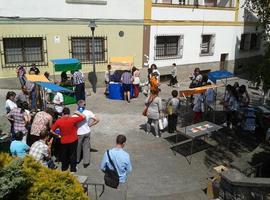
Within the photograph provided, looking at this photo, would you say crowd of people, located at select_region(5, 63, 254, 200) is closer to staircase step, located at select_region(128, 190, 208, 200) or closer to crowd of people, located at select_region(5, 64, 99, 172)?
crowd of people, located at select_region(5, 64, 99, 172)

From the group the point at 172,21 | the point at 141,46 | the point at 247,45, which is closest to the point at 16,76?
the point at 141,46

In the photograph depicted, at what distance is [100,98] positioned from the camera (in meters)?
16.6

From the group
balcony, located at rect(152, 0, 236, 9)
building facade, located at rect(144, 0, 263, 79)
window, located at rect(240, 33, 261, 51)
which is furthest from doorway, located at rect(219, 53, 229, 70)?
balcony, located at rect(152, 0, 236, 9)

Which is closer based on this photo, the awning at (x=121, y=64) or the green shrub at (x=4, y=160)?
the green shrub at (x=4, y=160)

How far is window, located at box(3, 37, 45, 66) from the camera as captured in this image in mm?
15977

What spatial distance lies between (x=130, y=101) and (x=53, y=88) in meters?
5.47

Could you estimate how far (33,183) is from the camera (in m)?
5.23

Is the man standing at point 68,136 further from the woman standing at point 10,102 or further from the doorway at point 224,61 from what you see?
the doorway at point 224,61

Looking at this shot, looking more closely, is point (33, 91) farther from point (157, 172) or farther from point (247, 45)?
point (247, 45)

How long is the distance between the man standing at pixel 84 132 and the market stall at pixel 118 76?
6.64m

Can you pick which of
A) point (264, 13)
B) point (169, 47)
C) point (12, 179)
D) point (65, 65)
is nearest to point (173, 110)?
point (264, 13)

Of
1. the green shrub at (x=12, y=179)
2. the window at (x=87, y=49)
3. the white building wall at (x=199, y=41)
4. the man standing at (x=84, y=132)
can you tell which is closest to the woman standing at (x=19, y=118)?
the man standing at (x=84, y=132)

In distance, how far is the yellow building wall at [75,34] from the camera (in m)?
15.8

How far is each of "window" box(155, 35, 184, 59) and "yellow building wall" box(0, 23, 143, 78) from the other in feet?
4.57
